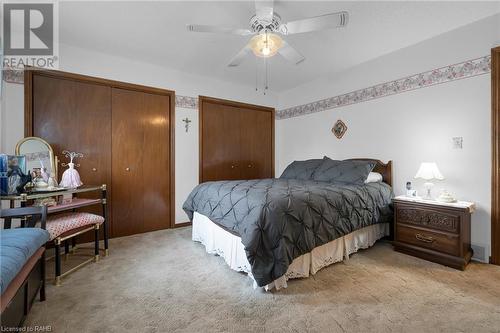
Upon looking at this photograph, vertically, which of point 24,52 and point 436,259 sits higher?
point 24,52

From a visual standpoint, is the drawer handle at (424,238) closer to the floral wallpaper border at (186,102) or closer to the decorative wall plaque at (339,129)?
the decorative wall plaque at (339,129)

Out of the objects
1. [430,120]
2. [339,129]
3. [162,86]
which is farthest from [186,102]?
[430,120]

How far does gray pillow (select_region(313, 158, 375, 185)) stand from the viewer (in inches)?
112

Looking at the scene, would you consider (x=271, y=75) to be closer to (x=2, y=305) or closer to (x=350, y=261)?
(x=350, y=261)

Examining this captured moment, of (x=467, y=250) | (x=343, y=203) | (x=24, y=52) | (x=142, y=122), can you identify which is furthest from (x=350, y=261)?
(x=24, y=52)

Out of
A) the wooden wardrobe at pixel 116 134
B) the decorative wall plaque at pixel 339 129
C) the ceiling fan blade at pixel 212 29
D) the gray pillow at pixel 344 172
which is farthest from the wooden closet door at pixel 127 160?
the decorative wall plaque at pixel 339 129

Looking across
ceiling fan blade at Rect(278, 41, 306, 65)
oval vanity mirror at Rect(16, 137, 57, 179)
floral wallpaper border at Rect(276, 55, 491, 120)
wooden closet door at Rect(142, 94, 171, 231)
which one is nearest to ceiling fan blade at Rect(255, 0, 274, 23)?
ceiling fan blade at Rect(278, 41, 306, 65)

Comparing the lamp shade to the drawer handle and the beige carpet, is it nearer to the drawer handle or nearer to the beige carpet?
the drawer handle

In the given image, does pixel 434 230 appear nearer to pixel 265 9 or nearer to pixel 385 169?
pixel 385 169

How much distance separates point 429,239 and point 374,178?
0.88 meters

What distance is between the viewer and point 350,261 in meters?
2.37

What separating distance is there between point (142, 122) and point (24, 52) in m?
1.40

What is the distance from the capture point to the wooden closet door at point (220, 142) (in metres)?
3.91

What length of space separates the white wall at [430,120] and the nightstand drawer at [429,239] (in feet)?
1.47
